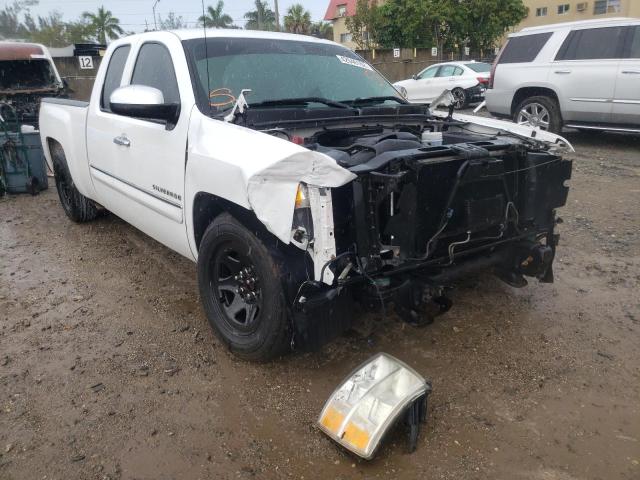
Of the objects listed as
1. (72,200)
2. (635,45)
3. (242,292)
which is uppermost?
(635,45)

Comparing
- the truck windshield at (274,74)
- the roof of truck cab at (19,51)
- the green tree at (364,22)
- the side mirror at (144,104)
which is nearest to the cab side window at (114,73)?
the truck windshield at (274,74)

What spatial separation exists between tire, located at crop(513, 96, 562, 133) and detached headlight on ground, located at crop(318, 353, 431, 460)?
7.16 meters

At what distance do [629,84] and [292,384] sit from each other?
7451 millimetres

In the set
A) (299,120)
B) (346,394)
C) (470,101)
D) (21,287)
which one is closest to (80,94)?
(470,101)

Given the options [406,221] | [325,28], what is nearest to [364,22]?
[325,28]

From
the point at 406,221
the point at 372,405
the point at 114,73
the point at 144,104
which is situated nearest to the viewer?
the point at 372,405

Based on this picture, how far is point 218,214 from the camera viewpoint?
3029 millimetres

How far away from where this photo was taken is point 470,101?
47.8 ft

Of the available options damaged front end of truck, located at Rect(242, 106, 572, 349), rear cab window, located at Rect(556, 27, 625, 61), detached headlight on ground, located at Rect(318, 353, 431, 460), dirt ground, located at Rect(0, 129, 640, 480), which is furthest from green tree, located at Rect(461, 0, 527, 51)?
detached headlight on ground, located at Rect(318, 353, 431, 460)

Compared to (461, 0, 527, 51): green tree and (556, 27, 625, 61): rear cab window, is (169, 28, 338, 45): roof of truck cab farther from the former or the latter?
(461, 0, 527, 51): green tree

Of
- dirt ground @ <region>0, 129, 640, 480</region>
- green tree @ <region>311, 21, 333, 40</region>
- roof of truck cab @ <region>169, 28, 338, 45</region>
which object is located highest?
green tree @ <region>311, 21, 333, 40</region>

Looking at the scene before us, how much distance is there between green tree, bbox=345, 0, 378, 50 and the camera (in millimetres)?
31914

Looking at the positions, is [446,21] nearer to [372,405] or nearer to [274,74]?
[274,74]

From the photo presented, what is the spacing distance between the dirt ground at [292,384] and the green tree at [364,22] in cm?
3070
